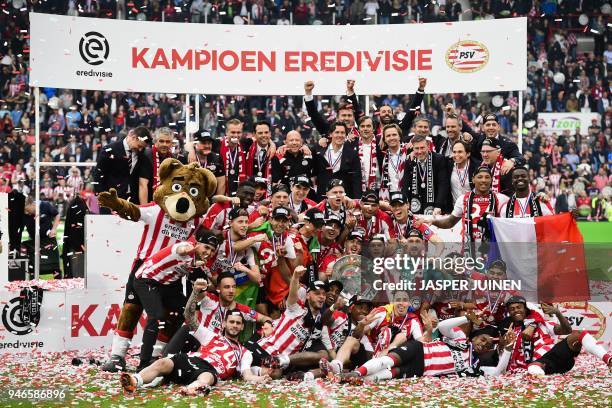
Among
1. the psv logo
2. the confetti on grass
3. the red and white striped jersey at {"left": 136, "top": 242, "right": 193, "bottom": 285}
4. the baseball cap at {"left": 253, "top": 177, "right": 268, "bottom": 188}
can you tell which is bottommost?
the confetti on grass

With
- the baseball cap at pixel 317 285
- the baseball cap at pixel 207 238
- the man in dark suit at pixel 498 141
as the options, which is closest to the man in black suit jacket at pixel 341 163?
the man in dark suit at pixel 498 141

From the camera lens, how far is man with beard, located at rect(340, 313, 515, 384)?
8781 mm

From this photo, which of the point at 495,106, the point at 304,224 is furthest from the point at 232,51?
the point at 495,106

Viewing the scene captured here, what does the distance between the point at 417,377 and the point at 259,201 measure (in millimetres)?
2900

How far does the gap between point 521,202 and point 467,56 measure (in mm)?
3692

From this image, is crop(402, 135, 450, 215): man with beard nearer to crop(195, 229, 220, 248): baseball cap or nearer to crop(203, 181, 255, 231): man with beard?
crop(203, 181, 255, 231): man with beard

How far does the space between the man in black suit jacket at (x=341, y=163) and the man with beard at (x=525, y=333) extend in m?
2.70

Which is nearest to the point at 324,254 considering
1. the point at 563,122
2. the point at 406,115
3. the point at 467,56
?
the point at 406,115

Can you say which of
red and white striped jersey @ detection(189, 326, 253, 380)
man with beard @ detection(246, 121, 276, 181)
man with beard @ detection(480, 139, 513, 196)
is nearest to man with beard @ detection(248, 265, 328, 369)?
red and white striped jersey @ detection(189, 326, 253, 380)

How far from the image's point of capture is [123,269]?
1080cm

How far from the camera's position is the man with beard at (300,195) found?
10523 mm

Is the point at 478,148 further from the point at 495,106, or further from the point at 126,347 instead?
the point at 495,106

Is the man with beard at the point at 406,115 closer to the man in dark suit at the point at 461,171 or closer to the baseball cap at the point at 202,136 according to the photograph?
the man in dark suit at the point at 461,171

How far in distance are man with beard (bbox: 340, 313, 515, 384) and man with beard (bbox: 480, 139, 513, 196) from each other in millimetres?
2181
